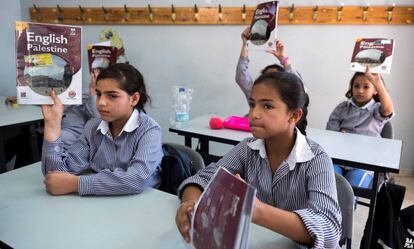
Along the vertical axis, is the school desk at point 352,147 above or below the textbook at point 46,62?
below

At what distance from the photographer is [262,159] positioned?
1133 millimetres

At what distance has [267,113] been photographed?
1.05 m

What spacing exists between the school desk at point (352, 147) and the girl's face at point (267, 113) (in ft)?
2.43

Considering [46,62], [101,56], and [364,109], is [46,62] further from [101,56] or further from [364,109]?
[364,109]

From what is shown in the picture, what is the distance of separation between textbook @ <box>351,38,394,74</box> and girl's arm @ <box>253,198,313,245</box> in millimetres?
1483

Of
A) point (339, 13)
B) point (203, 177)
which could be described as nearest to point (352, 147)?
point (203, 177)

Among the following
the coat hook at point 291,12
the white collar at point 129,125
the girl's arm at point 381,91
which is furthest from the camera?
the coat hook at point 291,12

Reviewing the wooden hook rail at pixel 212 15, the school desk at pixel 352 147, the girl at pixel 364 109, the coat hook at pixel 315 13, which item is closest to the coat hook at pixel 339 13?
the wooden hook rail at pixel 212 15

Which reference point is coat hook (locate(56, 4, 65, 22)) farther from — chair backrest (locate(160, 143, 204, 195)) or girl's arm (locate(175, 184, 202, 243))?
girl's arm (locate(175, 184, 202, 243))

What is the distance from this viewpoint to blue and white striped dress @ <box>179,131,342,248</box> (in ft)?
2.92

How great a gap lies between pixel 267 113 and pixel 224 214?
0.53m

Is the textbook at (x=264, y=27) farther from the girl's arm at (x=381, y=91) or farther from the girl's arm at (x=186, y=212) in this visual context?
the girl's arm at (x=186, y=212)

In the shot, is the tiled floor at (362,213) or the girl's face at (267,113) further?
the tiled floor at (362,213)

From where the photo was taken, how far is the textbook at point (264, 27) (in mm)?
2061
